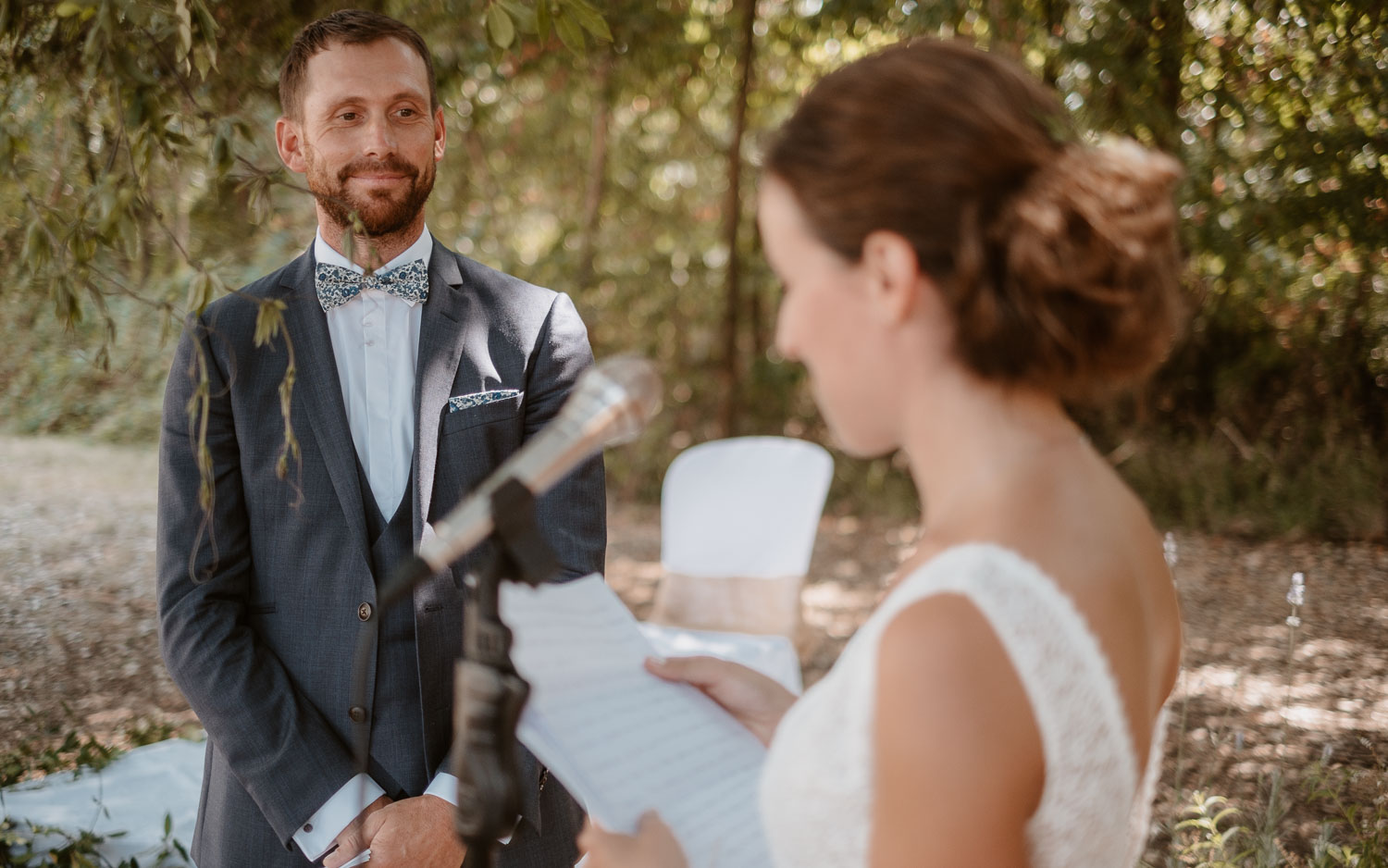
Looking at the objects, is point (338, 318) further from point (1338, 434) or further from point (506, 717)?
point (1338, 434)

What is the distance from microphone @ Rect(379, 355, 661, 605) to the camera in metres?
0.99

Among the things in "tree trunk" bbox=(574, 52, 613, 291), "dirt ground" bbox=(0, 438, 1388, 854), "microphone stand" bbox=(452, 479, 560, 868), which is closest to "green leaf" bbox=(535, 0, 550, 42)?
"microphone stand" bbox=(452, 479, 560, 868)

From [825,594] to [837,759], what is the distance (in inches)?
229

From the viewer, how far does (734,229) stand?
8.32 m

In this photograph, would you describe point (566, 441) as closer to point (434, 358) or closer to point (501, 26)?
point (434, 358)

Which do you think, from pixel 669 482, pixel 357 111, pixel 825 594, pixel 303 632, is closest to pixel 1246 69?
pixel 669 482

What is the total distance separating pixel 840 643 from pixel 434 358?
171 inches

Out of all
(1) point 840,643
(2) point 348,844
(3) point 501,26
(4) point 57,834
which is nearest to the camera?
(2) point 348,844

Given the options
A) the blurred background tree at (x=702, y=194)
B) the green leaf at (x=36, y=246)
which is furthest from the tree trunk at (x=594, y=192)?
the green leaf at (x=36, y=246)

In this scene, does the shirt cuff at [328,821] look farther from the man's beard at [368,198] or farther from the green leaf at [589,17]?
the green leaf at [589,17]

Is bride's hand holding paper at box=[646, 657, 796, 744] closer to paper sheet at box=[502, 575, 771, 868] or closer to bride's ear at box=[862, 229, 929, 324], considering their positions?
paper sheet at box=[502, 575, 771, 868]

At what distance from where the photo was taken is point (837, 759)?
1.02 metres

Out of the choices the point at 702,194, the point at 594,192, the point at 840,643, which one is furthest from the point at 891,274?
the point at 702,194

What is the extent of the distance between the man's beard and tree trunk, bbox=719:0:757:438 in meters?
6.10
